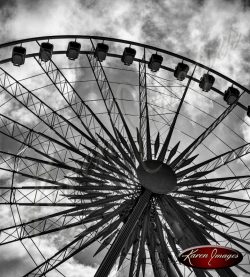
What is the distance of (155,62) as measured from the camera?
2303 cm

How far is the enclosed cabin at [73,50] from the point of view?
21781 millimetres

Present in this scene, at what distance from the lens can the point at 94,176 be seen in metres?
15.4

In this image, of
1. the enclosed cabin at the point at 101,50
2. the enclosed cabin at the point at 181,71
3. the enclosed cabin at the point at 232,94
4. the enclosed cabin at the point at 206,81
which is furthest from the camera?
the enclosed cabin at the point at 181,71

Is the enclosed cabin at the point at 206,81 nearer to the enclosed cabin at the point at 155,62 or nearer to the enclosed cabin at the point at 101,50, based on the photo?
the enclosed cabin at the point at 155,62

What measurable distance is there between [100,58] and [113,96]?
4.78 metres

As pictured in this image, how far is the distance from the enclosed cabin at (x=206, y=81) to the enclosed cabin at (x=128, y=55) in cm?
461

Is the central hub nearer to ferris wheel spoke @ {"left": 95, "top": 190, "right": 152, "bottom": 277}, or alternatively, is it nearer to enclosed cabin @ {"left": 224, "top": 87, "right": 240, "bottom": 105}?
ferris wheel spoke @ {"left": 95, "top": 190, "right": 152, "bottom": 277}

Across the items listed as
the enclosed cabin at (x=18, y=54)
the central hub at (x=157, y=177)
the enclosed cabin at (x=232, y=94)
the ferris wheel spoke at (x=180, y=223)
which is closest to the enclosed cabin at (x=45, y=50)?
the enclosed cabin at (x=18, y=54)

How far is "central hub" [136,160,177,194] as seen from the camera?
13445 mm

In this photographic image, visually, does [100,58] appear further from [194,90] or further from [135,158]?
[135,158]

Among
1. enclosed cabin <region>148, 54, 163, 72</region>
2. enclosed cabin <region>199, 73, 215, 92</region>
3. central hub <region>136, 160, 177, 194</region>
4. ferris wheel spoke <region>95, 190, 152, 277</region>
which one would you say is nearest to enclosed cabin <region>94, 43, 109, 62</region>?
enclosed cabin <region>148, 54, 163, 72</region>

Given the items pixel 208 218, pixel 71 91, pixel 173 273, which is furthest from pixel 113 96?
pixel 173 273

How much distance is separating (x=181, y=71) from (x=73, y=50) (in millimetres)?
6908

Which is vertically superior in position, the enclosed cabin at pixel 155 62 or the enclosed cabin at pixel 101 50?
the enclosed cabin at pixel 101 50
